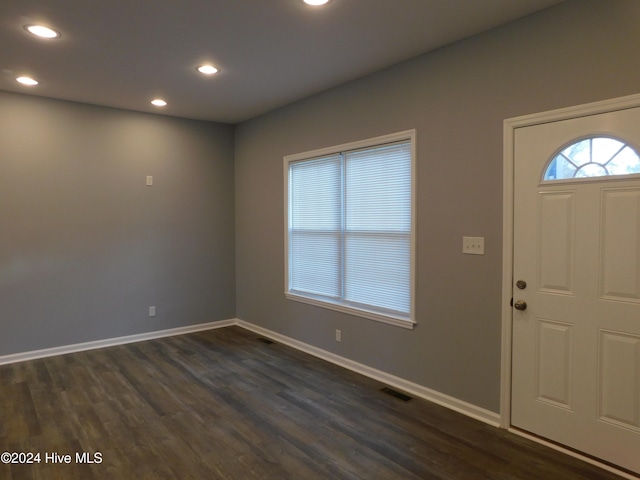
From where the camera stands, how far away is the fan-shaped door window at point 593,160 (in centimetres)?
223

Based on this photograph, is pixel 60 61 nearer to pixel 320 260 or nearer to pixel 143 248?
pixel 143 248

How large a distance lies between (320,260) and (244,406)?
1.73 meters

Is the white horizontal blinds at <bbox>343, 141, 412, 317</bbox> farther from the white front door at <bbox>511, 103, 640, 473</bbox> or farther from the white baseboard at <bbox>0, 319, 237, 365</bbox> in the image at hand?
the white baseboard at <bbox>0, 319, 237, 365</bbox>

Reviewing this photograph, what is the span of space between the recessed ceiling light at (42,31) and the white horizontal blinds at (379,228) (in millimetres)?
2485

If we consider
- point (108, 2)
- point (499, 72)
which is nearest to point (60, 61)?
point (108, 2)

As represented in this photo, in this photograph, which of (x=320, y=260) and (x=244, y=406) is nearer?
(x=244, y=406)

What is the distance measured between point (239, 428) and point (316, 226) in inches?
87.4

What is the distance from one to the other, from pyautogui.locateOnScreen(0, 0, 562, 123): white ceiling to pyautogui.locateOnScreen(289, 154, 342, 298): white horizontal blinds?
84 centimetres

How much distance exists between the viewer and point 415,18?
2654 millimetres

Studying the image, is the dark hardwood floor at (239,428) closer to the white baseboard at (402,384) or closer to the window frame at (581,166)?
the white baseboard at (402,384)

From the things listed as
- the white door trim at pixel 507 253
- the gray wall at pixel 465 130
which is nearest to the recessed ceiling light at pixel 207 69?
the gray wall at pixel 465 130

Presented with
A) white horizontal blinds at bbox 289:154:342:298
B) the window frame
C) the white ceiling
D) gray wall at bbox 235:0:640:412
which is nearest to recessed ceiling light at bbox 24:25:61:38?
the white ceiling

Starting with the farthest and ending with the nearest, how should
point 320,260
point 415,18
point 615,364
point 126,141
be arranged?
point 126,141, point 320,260, point 415,18, point 615,364

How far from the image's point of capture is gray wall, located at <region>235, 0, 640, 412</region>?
238 centimetres
